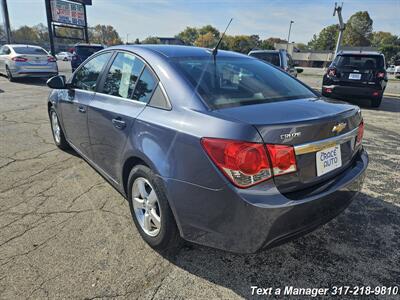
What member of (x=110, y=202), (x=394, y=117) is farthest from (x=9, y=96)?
(x=394, y=117)

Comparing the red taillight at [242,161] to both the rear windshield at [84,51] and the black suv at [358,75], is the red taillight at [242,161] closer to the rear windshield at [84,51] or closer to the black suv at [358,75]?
the black suv at [358,75]

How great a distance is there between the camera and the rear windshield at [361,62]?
8953mm

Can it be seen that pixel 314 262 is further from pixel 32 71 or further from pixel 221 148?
pixel 32 71

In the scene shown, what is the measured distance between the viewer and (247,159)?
5.67 ft

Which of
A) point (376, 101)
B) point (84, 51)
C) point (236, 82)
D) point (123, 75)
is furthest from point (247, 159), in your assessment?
point (84, 51)

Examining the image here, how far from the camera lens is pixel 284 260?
7.79 feet

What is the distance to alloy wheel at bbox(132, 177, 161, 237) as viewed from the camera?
2.35 meters

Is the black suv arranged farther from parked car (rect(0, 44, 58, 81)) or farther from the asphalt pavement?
parked car (rect(0, 44, 58, 81))

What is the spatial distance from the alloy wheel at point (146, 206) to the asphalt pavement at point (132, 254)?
18 centimetres

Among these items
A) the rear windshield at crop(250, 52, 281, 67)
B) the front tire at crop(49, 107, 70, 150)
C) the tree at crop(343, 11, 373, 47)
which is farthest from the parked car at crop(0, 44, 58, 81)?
the tree at crop(343, 11, 373, 47)

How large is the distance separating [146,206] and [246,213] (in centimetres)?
101

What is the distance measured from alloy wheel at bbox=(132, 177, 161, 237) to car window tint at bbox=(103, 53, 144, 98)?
2.60 ft

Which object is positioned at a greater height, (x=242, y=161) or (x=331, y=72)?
(x=331, y=72)

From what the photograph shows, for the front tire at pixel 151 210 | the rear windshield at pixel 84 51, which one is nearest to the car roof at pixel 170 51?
the front tire at pixel 151 210
